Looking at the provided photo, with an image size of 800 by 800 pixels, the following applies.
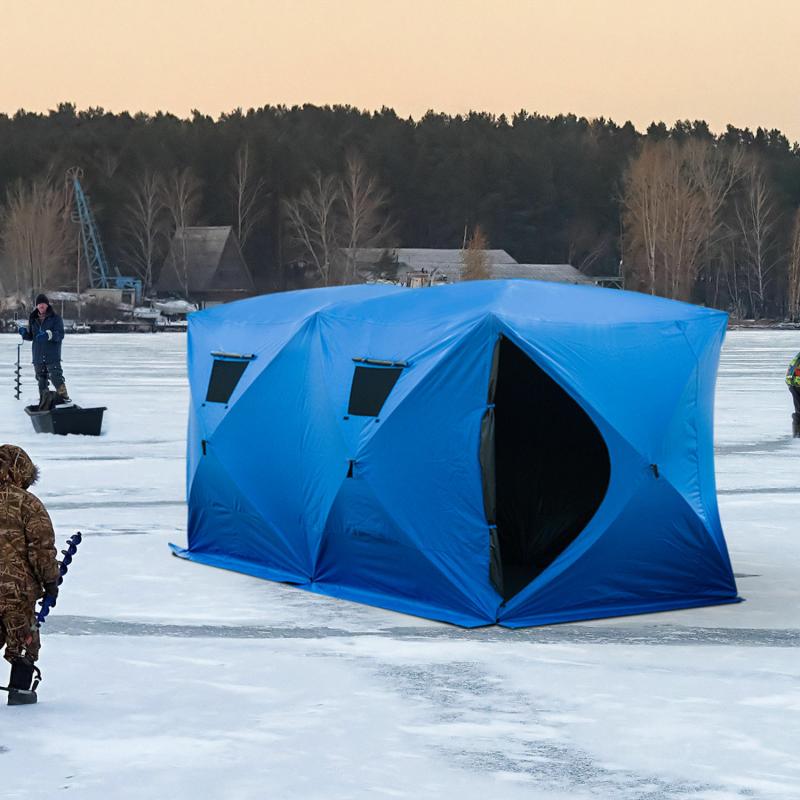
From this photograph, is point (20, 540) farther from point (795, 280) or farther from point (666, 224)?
point (795, 280)

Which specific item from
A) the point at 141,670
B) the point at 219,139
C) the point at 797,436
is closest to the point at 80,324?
the point at 219,139

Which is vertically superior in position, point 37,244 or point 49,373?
point 37,244

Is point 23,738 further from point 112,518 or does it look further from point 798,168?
point 798,168

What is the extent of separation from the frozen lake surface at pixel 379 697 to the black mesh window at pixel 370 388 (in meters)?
1.14

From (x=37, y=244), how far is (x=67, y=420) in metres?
72.5

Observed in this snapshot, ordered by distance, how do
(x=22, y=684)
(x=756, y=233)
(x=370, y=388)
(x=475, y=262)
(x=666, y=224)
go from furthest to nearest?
(x=756, y=233)
(x=475, y=262)
(x=666, y=224)
(x=370, y=388)
(x=22, y=684)

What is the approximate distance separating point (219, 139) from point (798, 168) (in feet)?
147

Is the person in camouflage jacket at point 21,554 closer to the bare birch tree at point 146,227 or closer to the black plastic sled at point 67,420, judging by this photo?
the black plastic sled at point 67,420

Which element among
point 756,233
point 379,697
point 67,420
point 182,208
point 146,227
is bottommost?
point 67,420

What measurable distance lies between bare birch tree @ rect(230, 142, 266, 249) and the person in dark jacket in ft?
293

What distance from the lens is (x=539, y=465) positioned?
11281mm

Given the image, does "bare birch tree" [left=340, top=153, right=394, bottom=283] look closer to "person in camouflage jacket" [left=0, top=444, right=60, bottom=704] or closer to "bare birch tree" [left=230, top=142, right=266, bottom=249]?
"bare birch tree" [left=230, top=142, right=266, bottom=249]

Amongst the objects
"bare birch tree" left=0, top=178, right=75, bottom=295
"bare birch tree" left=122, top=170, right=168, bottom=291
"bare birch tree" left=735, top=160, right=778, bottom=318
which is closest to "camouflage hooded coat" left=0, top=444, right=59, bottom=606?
"bare birch tree" left=0, top=178, right=75, bottom=295

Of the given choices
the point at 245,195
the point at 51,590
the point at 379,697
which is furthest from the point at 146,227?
the point at 51,590
